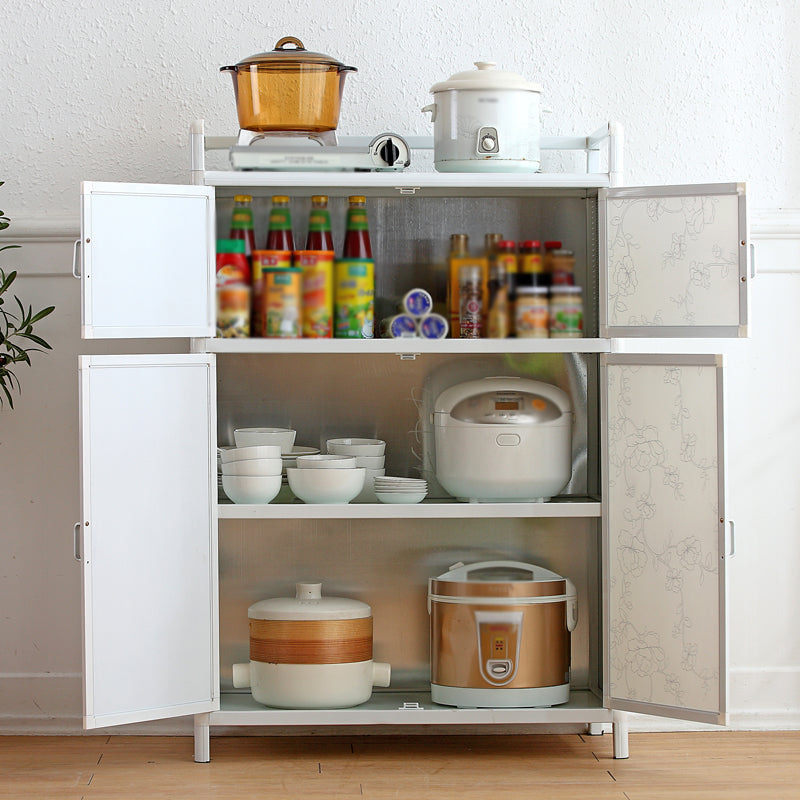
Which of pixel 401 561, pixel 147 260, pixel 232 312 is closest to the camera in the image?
pixel 147 260

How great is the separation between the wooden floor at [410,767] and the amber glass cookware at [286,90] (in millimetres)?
1328

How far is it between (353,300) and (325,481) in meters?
0.38

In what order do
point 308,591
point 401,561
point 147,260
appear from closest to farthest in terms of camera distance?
point 147,260, point 308,591, point 401,561

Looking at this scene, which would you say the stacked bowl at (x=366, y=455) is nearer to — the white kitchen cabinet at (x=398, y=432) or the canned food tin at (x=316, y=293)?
the white kitchen cabinet at (x=398, y=432)

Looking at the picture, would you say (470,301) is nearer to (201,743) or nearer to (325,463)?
(325,463)

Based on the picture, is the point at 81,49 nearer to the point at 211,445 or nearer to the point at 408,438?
the point at 211,445

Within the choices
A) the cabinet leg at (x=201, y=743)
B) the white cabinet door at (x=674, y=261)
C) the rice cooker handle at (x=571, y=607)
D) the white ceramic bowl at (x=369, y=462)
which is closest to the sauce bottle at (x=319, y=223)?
the white ceramic bowl at (x=369, y=462)

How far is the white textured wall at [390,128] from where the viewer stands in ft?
7.71

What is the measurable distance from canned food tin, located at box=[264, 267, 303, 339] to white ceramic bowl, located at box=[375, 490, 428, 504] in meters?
0.38

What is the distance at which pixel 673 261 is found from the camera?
2039mm

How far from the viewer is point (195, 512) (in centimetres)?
204

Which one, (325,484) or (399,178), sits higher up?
(399,178)

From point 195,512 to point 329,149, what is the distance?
783 mm

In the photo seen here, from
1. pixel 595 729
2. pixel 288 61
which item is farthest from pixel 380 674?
pixel 288 61
